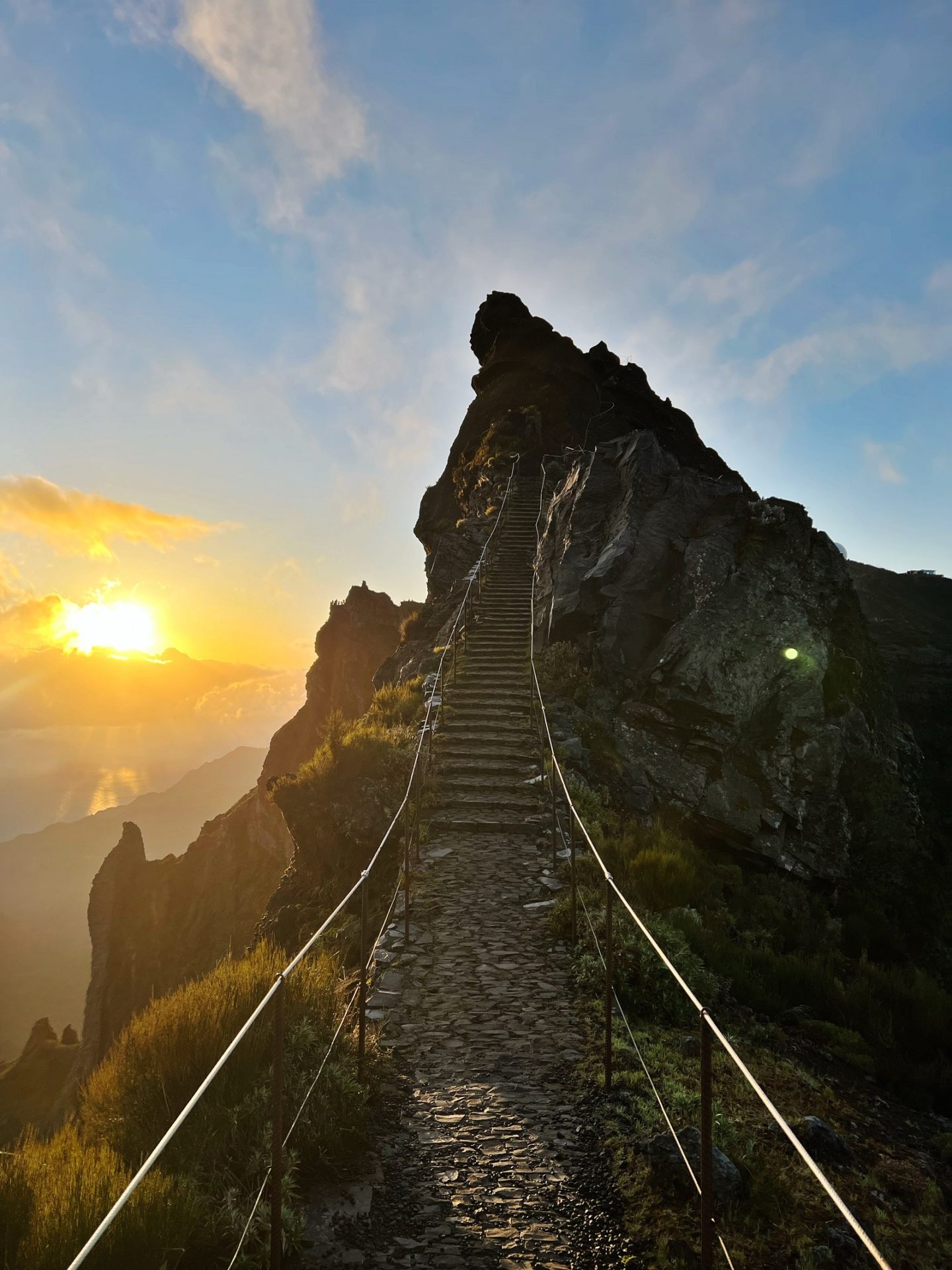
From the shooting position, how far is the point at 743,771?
1381 centimetres

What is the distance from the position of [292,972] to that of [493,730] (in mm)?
9423

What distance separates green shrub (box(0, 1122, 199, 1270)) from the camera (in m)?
3.03

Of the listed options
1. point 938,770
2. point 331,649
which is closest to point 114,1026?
point 331,649

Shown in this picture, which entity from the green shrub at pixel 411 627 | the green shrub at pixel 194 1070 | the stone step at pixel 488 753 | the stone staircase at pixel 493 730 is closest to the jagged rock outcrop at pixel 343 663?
the green shrub at pixel 411 627

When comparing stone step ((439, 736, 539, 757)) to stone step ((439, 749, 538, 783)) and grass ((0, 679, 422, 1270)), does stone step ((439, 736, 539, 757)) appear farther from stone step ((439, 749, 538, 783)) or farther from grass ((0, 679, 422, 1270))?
grass ((0, 679, 422, 1270))

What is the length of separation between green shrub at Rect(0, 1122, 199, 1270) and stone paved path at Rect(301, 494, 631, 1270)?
3.03ft

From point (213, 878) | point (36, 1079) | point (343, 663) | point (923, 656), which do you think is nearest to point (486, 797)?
point (923, 656)

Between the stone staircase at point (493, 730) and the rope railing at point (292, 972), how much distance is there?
0.45m

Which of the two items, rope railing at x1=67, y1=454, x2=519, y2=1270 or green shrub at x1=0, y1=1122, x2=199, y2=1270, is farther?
green shrub at x1=0, y1=1122, x2=199, y2=1270

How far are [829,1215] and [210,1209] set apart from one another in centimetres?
363

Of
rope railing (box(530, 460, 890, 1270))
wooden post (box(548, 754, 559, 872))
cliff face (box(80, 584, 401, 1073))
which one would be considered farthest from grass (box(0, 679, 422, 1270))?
cliff face (box(80, 584, 401, 1073))

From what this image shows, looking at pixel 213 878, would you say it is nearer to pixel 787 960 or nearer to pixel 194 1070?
pixel 787 960

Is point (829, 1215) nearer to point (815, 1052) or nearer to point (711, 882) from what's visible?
point (815, 1052)

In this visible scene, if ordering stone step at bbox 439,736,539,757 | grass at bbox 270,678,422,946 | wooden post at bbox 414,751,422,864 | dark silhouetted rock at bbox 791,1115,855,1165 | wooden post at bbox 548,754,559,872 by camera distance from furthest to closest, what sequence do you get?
stone step at bbox 439,736,539,757 < grass at bbox 270,678,422,946 < wooden post at bbox 414,751,422,864 < wooden post at bbox 548,754,559,872 < dark silhouetted rock at bbox 791,1115,855,1165
